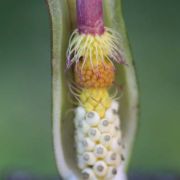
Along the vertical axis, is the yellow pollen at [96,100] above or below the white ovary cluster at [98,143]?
above

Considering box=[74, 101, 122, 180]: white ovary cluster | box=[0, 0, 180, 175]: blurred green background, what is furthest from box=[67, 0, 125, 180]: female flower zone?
box=[0, 0, 180, 175]: blurred green background

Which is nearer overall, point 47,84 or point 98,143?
point 98,143

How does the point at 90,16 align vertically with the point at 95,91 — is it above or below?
above

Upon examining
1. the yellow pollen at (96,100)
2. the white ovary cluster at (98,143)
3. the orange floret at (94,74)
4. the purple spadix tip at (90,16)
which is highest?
the purple spadix tip at (90,16)

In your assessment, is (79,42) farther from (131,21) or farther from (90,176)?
(131,21)

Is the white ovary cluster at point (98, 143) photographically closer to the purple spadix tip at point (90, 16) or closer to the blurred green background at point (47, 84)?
the purple spadix tip at point (90, 16)

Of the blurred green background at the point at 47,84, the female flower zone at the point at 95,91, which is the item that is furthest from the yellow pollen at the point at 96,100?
the blurred green background at the point at 47,84

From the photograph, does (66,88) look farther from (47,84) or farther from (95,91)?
(47,84)

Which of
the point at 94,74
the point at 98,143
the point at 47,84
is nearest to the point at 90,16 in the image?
the point at 94,74

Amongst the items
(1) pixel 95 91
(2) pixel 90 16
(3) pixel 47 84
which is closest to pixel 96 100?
(1) pixel 95 91
